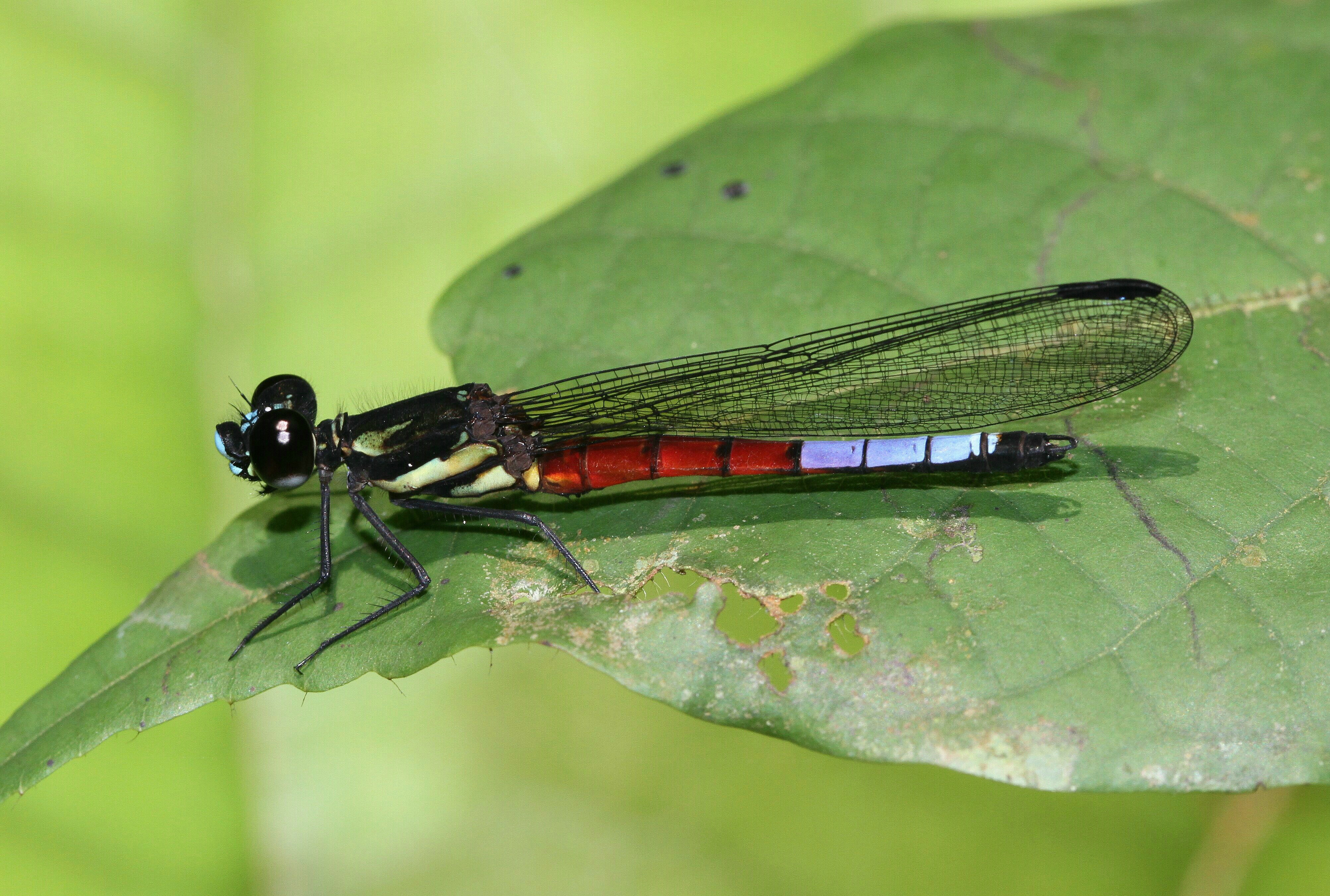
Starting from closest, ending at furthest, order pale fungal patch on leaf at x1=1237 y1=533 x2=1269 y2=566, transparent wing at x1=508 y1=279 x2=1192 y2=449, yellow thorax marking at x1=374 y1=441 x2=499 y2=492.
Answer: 1. pale fungal patch on leaf at x1=1237 y1=533 x2=1269 y2=566
2. transparent wing at x1=508 y1=279 x2=1192 y2=449
3. yellow thorax marking at x1=374 y1=441 x2=499 y2=492

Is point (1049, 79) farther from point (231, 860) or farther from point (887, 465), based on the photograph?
point (231, 860)

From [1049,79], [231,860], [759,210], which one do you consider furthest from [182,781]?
[1049,79]

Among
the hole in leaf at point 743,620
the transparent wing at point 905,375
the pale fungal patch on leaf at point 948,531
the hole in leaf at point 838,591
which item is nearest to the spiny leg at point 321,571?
the transparent wing at point 905,375

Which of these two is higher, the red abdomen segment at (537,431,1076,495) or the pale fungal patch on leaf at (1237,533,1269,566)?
the red abdomen segment at (537,431,1076,495)

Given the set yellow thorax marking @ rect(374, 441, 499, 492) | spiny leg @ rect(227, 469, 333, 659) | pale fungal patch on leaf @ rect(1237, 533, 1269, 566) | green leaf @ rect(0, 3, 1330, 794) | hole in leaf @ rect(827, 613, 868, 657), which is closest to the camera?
green leaf @ rect(0, 3, 1330, 794)

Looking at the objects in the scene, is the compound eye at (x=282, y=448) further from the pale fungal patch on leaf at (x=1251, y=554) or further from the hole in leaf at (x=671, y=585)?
the pale fungal patch on leaf at (x=1251, y=554)

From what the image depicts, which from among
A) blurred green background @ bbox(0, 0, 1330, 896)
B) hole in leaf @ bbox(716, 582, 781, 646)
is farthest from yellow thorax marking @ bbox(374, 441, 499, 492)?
hole in leaf @ bbox(716, 582, 781, 646)

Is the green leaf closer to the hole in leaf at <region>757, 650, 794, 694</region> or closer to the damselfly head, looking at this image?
the hole in leaf at <region>757, 650, 794, 694</region>

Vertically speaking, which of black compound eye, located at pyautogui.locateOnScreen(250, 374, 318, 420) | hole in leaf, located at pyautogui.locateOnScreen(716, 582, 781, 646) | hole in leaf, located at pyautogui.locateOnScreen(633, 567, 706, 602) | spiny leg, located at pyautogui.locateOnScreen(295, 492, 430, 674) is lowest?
hole in leaf, located at pyautogui.locateOnScreen(716, 582, 781, 646)
